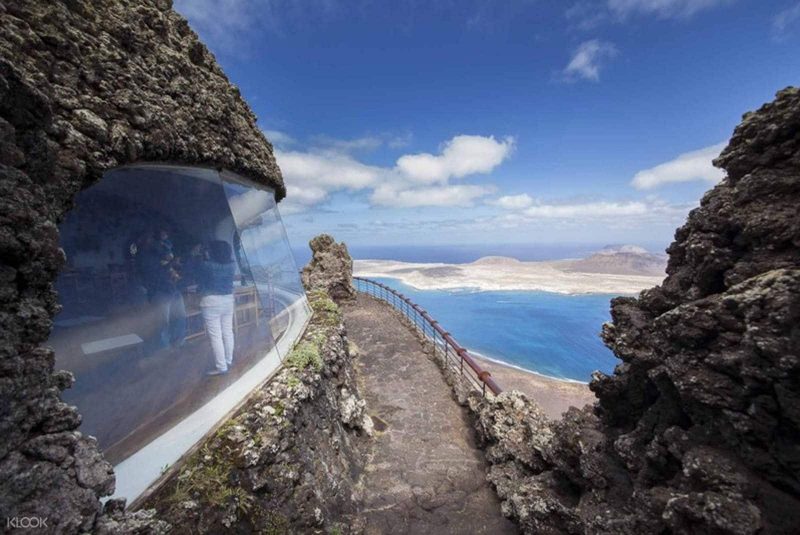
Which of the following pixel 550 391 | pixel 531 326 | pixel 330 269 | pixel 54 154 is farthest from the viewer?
pixel 531 326

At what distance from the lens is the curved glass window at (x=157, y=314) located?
3.30 meters

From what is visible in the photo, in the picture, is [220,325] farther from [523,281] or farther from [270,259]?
[523,281]

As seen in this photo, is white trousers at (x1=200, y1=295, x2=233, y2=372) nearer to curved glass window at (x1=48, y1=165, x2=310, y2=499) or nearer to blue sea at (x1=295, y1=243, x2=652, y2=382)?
curved glass window at (x1=48, y1=165, x2=310, y2=499)

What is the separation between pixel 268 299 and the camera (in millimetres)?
6477

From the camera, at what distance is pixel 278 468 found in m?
3.88

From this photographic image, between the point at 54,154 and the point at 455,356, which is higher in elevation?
the point at 54,154

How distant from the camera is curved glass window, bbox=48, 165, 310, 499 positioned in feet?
10.8

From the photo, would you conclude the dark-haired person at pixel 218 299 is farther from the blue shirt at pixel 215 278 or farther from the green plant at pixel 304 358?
the green plant at pixel 304 358

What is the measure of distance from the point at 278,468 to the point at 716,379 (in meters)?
4.62

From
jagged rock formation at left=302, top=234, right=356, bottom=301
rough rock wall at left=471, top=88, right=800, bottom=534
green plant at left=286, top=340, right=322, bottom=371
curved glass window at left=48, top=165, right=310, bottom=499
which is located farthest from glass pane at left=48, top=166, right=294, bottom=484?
jagged rock formation at left=302, top=234, right=356, bottom=301

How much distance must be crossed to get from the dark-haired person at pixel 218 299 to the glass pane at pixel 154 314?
0.02 metres

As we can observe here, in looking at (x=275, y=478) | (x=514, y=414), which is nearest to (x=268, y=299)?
(x=275, y=478)

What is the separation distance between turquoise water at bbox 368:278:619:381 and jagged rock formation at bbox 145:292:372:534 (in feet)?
132

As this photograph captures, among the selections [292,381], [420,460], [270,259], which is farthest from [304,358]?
[420,460]
